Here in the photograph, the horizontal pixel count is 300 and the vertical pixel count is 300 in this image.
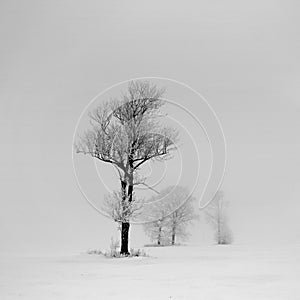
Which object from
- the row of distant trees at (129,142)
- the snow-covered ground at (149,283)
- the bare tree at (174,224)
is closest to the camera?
the snow-covered ground at (149,283)

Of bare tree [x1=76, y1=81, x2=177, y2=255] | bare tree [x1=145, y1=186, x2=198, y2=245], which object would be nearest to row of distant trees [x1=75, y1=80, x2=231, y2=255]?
bare tree [x1=76, y1=81, x2=177, y2=255]

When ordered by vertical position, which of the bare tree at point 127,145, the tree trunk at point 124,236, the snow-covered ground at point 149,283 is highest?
the bare tree at point 127,145

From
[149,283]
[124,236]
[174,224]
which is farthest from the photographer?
[174,224]

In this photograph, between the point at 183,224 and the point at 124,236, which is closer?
the point at 124,236

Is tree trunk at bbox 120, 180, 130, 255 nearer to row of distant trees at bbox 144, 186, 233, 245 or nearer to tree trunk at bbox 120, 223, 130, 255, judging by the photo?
tree trunk at bbox 120, 223, 130, 255

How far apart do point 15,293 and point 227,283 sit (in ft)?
20.2

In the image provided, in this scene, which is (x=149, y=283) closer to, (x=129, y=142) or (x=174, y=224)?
(x=129, y=142)

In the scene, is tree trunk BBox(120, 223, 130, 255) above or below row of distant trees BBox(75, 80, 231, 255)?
below

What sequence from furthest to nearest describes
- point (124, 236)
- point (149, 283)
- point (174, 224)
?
point (174, 224), point (124, 236), point (149, 283)

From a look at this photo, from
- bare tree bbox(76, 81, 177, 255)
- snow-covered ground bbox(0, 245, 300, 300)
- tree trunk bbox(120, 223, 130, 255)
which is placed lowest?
snow-covered ground bbox(0, 245, 300, 300)

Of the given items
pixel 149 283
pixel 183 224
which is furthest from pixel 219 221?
pixel 149 283

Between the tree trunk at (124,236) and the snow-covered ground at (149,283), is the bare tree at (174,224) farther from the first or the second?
the snow-covered ground at (149,283)

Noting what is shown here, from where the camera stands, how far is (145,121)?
25031mm

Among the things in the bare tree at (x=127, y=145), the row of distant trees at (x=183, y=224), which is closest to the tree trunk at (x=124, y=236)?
the bare tree at (x=127, y=145)
